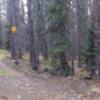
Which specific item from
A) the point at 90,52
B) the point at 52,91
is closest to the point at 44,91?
the point at 52,91

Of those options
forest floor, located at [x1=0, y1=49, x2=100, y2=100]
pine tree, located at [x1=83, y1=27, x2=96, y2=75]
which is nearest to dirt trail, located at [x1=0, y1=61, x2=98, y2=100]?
forest floor, located at [x1=0, y1=49, x2=100, y2=100]

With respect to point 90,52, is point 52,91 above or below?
below

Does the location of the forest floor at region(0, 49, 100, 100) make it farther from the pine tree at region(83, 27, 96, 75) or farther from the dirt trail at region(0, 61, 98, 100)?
the pine tree at region(83, 27, 96, 75)

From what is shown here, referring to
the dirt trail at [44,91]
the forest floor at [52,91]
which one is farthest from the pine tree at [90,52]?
the dirt trail at [44,91]

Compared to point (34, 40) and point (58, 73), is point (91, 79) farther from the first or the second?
point (34, 40)

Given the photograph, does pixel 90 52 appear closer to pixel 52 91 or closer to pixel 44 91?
pixel 52 91

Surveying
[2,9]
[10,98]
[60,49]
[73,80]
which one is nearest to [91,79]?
[73,80]

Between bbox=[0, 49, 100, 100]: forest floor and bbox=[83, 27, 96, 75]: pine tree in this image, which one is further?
bbox=[83, 27, 96, 75]: pine tree

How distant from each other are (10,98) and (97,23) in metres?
6.27

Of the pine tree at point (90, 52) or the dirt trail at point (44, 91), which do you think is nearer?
the dirt trail at point (44, 91)

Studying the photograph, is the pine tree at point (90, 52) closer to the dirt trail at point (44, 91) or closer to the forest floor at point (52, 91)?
the forest floor at point (52, 91)

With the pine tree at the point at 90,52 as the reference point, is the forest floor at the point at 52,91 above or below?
below

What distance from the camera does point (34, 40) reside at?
19297 millimetres

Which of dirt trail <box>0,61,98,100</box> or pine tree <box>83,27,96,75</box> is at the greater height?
pine tree <box>83,27,96,75</box>
